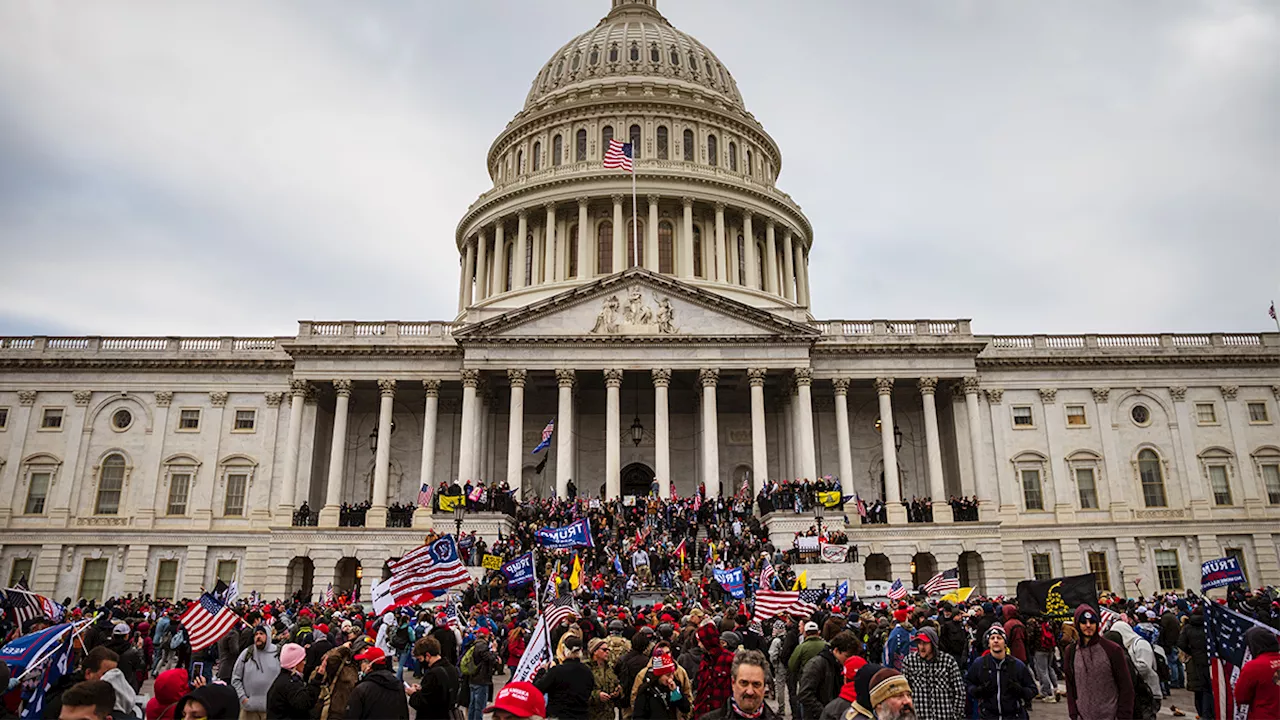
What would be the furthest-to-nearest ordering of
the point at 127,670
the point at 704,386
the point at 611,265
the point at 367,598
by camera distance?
the point at 611,265 → the point at 704,386 → the point at 367,598 → the point at 127,670

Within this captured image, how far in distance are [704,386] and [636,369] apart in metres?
3.47

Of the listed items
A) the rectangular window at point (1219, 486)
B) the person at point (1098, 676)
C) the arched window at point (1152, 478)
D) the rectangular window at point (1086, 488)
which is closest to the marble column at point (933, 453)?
the rectangular window at point (1086, 488)

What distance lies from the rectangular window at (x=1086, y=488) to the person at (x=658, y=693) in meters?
45.4

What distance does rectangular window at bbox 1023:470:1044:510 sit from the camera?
1924 inches

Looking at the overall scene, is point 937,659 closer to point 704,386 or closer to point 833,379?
point 704,386

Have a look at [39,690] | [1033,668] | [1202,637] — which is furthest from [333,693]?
[1202,637]

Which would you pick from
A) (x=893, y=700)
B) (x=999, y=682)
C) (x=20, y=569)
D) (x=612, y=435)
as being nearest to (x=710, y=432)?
(x=612, y=435)

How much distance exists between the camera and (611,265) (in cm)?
6141

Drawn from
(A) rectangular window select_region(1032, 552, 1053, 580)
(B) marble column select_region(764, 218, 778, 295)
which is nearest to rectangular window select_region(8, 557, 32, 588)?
(B) marble column select_region(764, 218, 778, 295)

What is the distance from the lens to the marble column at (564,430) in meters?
43.5

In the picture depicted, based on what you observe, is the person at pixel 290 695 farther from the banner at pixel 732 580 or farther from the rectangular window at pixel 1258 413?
the rectangular window at pixel 1258 413

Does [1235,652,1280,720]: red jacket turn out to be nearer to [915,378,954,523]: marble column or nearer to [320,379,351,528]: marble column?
[915,378,954,523]: marble column

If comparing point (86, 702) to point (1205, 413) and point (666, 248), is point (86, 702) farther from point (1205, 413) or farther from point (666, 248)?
point (666, 248)

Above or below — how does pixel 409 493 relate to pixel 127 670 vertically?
above
